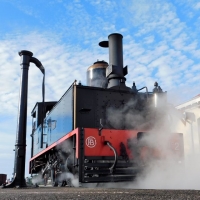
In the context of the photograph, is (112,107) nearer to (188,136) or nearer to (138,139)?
(138,139)

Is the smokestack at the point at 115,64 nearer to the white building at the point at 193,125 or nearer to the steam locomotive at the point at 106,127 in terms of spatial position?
the steam locomotive at the point at 106,127

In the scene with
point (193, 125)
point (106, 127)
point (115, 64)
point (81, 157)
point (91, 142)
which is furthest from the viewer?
point (193, 125)

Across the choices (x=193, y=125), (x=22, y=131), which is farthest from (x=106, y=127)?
(x=193, y=125)

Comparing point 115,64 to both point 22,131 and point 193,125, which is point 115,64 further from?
point 193,125

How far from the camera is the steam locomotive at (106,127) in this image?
580 cm

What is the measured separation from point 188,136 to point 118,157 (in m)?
10.8

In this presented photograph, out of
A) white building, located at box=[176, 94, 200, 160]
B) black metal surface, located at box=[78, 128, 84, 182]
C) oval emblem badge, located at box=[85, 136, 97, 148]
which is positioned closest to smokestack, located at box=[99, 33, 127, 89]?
oval emblem badge, located at box=[85, 136, 97, 148]

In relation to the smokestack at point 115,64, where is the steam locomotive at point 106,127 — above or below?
below

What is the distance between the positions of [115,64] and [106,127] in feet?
6.05

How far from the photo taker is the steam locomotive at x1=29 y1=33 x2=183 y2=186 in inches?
228

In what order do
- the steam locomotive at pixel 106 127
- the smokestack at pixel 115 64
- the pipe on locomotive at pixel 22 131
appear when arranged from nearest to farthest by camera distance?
the steam locomotive at pixel 106 127 → the pipe on locomotive at pixel 22 131 → the smokestack at pixel 115 64

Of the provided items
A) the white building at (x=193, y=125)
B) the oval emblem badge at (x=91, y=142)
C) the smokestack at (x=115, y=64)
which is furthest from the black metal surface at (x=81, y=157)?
the white building at (x=193, y=125)

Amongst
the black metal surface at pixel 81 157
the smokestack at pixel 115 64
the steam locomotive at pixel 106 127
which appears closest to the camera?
the black metal surface at pixel 81 157

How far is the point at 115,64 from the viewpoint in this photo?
25.3 ft
